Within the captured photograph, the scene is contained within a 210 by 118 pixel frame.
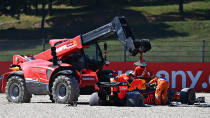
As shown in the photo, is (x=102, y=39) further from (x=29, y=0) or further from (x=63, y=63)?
(x=29, y=0)

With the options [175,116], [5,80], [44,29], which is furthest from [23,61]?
[44,29]

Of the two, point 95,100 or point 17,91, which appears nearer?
point 95,100

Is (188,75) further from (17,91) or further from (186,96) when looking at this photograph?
(17,91)

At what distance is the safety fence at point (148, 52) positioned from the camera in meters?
22.6

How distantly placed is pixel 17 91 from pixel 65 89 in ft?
6.96

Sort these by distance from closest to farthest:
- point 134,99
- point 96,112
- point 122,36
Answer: point 96,112
point 134,99
point 122,36

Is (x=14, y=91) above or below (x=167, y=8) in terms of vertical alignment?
below

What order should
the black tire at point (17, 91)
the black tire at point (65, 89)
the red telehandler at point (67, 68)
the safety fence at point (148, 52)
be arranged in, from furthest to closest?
1. the safety fence at point (148, 52)
2. the black tire at point (17, 91)
3. the red telehandler at point (67, 68)
4. the black tire at point (65, 89)

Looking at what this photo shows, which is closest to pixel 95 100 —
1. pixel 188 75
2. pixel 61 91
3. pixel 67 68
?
pixel 61 91

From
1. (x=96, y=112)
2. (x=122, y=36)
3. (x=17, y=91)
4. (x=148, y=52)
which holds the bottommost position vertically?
(x=96, y=112)

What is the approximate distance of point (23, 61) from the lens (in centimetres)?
1728

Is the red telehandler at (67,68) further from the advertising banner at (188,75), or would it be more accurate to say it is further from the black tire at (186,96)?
the advertising banner at (188,75)

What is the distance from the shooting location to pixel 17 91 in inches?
659

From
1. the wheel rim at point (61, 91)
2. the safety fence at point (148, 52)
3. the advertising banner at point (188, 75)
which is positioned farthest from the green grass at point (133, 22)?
the wheel rim at point (61, 91)
